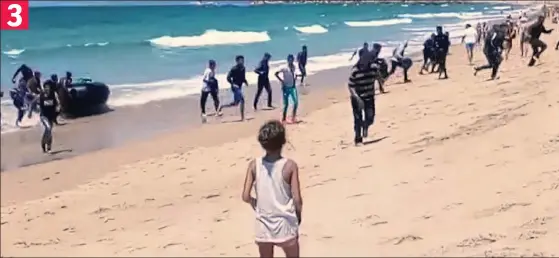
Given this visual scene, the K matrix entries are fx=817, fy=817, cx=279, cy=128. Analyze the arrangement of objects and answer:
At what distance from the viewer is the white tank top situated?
348 cm

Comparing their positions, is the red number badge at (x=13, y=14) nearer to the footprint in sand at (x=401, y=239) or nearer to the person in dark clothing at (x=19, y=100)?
the person in dark clothing at (x=19, y=100)

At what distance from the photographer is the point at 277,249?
3.67 metres

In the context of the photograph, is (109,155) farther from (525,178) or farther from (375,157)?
(525,178)

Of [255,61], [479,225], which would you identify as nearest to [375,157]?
[479,225]

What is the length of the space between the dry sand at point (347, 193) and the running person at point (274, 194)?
Answer: 321mm

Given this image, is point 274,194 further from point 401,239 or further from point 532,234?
point 532,234

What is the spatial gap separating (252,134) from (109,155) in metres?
2.60

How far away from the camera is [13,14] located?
330 cm

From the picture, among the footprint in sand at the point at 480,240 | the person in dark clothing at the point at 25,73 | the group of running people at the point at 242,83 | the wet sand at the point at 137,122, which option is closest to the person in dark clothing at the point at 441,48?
the wet sand at the point at 137,122

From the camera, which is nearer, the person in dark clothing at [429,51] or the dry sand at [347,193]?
the dry sand at [347,193]

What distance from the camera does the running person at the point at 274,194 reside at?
346 cm

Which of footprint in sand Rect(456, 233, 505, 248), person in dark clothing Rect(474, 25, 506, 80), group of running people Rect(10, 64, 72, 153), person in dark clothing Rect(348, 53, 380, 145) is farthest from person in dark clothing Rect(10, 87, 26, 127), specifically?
person in dark clothing Rect(474, 25, 506, 80)

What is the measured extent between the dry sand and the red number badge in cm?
65

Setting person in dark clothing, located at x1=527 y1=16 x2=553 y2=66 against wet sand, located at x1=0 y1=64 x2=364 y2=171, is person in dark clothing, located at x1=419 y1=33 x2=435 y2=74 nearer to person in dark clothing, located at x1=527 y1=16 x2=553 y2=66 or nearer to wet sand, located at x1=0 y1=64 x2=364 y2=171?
person in dark clothing, located at x1=527 y1=16 x2=553 y2=66
